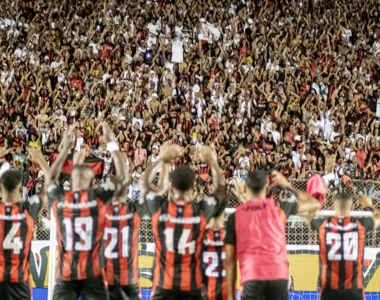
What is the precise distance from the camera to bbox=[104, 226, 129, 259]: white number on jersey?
32.0 ft

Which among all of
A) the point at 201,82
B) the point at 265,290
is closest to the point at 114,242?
the point at 265,290

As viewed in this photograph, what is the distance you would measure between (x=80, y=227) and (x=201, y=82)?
51.4 feet

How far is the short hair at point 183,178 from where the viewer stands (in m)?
8.47

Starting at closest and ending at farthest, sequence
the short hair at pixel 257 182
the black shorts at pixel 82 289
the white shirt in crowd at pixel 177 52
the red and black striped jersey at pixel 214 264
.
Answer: the short hair at pixel 257 182 < the black shorts at pixel 82 289 < the red and black striped jersey at pixel 214 264 < the white shirt in crowd at pixel 177 52

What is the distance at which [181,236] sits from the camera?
28.3 feet

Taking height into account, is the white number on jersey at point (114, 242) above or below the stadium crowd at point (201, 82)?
below

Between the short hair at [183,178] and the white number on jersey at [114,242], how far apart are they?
1435mm

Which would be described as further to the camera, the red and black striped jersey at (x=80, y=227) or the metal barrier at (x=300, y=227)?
the metal barrier at (x=300, y=227)

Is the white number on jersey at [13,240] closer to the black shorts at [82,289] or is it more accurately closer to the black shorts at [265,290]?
the black shorts at [82,289]

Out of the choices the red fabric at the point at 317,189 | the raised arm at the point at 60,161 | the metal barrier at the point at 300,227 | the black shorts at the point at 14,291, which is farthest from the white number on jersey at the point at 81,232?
the metal barrier at the point at 300,227

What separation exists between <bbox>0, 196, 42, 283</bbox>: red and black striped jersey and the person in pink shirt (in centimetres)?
219

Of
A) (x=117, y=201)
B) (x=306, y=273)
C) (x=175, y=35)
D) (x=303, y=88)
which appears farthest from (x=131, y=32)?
(x=117, y=201)

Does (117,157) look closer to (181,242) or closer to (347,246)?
(181,242)

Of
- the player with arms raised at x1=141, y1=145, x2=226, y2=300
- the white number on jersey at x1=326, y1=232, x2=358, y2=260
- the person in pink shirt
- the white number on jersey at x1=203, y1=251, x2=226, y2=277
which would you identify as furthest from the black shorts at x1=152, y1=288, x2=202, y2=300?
the white number on jersey at x1=326, y1=232, x2=358, y2=260
